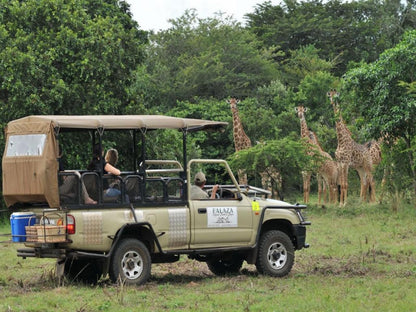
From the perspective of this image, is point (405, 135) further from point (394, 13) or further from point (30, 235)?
point (394, 13)

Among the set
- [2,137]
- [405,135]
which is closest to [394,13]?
[405,135]

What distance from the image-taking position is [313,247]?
1658 centimetres

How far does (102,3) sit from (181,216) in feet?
60.2

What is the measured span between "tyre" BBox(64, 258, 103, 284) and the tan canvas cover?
4.20ft

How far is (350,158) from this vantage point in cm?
3023

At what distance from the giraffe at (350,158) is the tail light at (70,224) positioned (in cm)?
1938

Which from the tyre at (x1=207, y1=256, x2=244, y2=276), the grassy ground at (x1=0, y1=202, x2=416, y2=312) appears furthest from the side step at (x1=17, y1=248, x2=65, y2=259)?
the tyre at (x1=207, y1=256, x2=244, y2=276)

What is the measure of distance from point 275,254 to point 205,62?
97.5ft

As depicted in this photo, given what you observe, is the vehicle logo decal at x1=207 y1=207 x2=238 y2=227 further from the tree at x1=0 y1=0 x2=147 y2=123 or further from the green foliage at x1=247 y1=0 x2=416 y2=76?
the green foliage at x1=247 y1=0 x2=416 y2=76

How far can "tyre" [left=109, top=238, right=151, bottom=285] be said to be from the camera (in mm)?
11281

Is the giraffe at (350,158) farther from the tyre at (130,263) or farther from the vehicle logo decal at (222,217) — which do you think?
the tyre at (130,263)

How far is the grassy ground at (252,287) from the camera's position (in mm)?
9711

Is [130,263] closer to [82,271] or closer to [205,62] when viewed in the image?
[82,271]

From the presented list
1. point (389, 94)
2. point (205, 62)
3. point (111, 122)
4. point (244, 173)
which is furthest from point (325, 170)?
point (111, 122)
